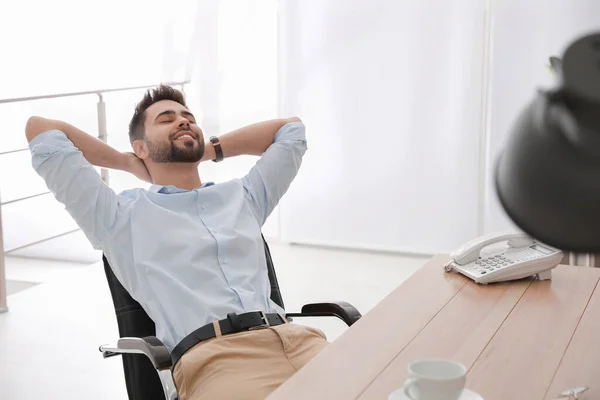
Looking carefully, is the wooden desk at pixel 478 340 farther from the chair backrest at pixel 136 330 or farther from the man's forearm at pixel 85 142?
the man's forearm at pixel 85 142

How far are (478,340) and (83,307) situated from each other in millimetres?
2886

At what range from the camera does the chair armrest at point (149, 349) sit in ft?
6.31

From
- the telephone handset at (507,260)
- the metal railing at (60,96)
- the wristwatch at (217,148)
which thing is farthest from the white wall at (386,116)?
the telephone handset at (507,260)

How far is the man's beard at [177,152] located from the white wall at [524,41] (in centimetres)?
253

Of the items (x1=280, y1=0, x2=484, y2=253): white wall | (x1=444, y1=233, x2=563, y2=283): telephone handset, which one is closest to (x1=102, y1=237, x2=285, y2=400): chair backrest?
(x1=444, y1=233, x2=563, y2=283): telephone handset

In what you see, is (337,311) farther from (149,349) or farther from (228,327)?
(149,349)

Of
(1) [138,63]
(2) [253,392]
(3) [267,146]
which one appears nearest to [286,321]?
(2) [253,392]

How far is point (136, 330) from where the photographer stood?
232 centimetres

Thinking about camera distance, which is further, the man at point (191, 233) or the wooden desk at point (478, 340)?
the man at point (191, 233)

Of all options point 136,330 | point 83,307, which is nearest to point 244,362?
point 136,330

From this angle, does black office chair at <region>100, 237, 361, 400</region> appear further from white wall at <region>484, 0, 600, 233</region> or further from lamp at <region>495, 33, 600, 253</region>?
white wall at <region>484, 0, 600, 233</region>

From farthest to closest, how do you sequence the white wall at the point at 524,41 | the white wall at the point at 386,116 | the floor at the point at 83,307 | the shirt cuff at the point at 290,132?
1. the white wall at the point at 386,116
2. the white wall at the point at 524,41
3. the floor at the point at 83,307
4. the shirt cuff at the point at 290,132

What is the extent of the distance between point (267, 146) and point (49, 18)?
3468mm

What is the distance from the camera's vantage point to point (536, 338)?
1812 millimetres
